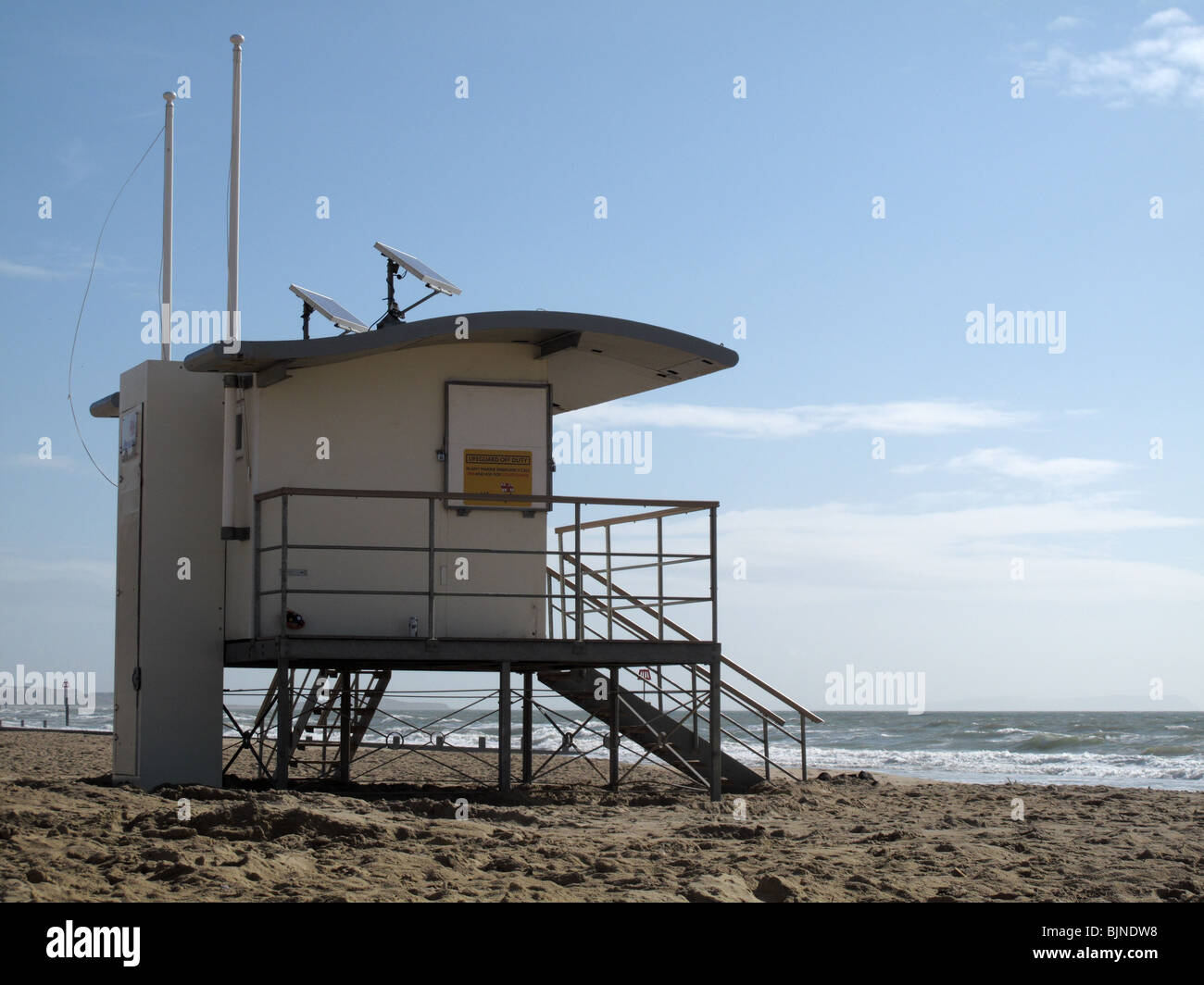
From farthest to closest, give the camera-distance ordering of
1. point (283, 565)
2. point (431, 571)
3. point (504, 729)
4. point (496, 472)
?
point (496, 472) < point (504, 729) < point (431, 571) < point (283, 565)

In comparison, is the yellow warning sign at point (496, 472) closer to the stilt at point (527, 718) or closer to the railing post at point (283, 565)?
the railing post at point (283, 565)

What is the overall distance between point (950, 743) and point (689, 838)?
116 ft

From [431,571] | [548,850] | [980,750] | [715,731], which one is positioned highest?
[431,571]

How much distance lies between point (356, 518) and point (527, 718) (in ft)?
12.7

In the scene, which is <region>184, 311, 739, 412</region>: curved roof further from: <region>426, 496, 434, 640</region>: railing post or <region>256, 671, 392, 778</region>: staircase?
<region>256, 671, 392, 778</region>: staircase

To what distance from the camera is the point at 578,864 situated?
7.90m

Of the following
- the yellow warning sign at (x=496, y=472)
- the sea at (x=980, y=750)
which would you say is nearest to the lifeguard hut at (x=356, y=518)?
the yellow warning sign at (x=496, y=472)

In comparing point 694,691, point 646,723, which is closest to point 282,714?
point 646,723

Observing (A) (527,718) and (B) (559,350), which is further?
(A) (527,718)

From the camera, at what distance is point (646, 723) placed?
43.8 ft

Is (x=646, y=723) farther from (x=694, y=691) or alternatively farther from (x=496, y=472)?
(x=496, y=472)

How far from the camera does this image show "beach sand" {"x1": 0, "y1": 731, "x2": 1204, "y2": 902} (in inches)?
272
